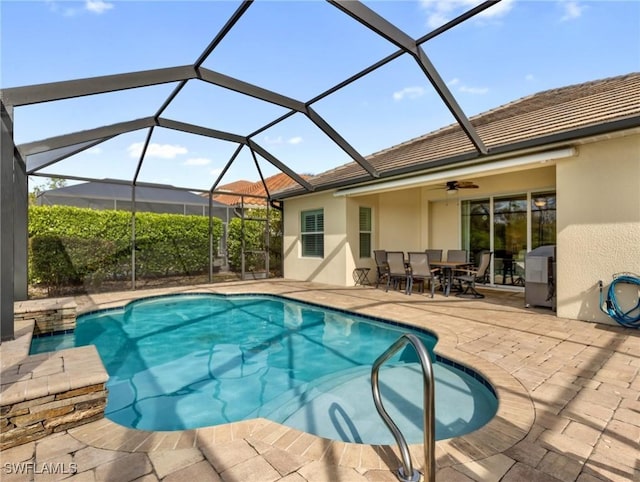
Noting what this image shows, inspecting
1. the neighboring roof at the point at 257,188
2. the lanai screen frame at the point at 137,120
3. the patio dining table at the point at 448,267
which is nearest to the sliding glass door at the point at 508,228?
the patio dining table at the point at 448,267

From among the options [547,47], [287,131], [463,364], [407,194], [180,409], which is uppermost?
[547,47]

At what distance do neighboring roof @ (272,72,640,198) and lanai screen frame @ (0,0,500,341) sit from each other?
711 mm

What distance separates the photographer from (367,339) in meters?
6.46

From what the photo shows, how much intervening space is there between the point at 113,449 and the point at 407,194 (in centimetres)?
1172

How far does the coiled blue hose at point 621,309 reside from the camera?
5.51 m

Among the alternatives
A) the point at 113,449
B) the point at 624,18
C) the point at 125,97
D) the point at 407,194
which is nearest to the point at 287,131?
the point at 125,97

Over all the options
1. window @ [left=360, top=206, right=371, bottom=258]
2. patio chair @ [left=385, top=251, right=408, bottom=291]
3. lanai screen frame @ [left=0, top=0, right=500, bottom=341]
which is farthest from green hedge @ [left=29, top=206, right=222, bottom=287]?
patio chair @ [left=385, top=251, right=408, bottom=291]

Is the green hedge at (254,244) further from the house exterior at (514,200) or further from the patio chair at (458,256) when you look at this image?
the patio chair at (458,256)

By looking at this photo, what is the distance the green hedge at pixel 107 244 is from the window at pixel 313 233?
12.3ft

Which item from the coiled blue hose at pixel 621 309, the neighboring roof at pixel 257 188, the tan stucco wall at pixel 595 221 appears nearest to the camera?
the coiled blue hose at pixel 621 309

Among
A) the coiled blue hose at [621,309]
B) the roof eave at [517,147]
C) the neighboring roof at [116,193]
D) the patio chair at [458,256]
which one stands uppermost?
the neighboring roof at [116,193]

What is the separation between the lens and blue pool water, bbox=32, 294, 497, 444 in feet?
11.8

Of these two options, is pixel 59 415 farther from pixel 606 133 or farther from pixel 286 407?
pixel 606 133

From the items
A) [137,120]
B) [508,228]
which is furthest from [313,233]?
[137,120]
